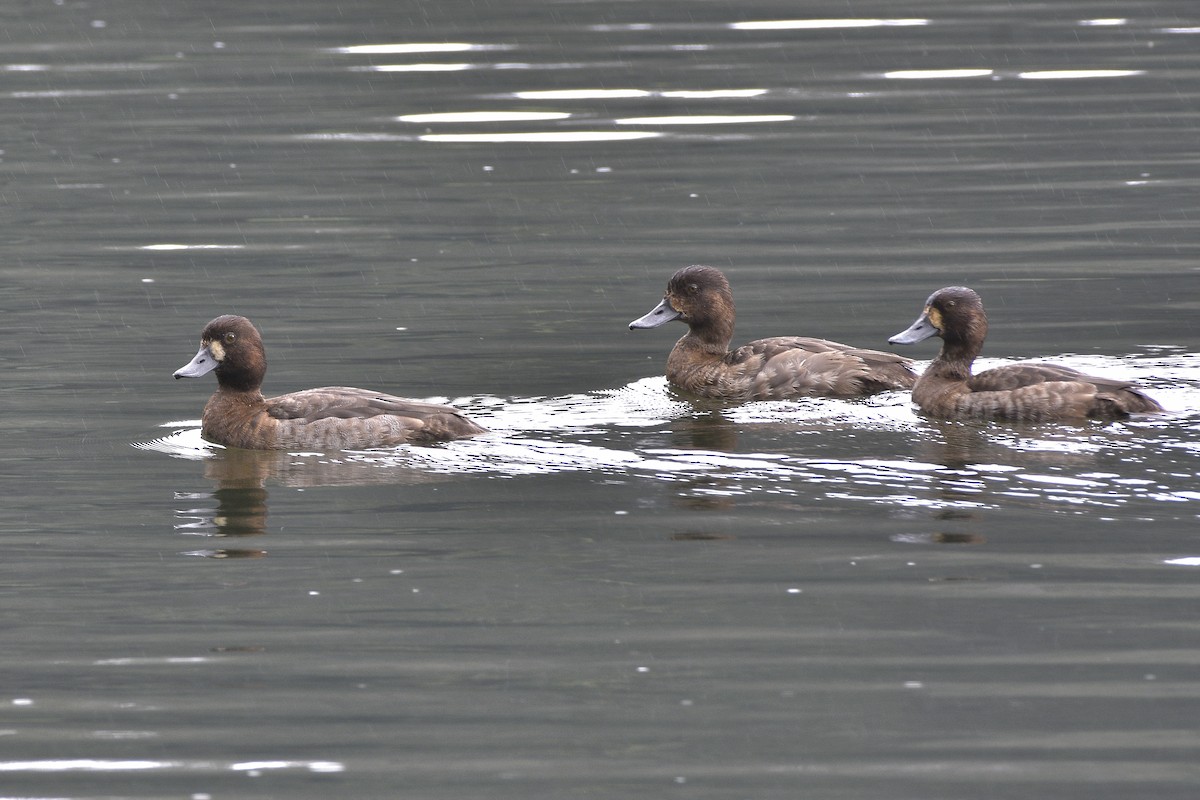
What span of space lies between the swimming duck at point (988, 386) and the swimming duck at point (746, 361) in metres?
0.28

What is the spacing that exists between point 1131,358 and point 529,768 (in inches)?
284

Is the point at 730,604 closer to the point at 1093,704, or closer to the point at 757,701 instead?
the point at 757,701

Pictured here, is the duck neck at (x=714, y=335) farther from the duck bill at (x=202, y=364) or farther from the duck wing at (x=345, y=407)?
the duck bill at (x=202, y=364)

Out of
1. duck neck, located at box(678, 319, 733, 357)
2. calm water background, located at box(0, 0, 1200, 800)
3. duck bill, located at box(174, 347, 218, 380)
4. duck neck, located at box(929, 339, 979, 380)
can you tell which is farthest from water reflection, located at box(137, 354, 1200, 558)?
duck neck, located at box(678, 319, 733, 357)

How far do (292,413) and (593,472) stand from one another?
5.96ft

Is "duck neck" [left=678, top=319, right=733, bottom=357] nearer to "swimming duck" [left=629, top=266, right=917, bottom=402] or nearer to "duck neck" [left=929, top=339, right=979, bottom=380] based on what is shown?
"swimming duck" [left=629, top=266, right=917, bottom=402]

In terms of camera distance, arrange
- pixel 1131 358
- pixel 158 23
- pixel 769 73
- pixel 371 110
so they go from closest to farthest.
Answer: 1. pixel 1131 358
2. pixel 371 110
3. pixel 769 73
4. pixel 158 23

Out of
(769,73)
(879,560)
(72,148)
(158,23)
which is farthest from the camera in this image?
(158,23)

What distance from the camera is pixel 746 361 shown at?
12.2 m

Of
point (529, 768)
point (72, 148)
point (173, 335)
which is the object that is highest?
point (72, 148)

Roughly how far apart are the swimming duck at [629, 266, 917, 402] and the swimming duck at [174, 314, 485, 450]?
1.95 meters

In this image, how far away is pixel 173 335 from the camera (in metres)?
14.3

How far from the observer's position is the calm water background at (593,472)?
6633 millimetres

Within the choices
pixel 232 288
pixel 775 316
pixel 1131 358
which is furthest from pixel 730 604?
pixel 232 288
